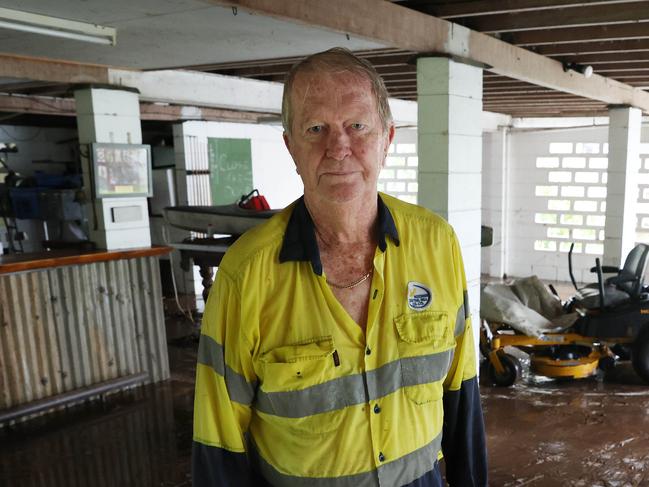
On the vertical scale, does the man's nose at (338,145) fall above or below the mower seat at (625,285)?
above

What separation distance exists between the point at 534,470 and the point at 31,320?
3910 millimetres

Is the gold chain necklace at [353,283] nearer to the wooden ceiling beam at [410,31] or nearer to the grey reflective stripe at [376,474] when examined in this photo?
the grey reflective stripe at [376,474]

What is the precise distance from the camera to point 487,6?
12.3 ft

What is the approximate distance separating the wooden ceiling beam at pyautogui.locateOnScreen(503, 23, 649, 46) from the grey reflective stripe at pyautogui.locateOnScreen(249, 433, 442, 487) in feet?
13.5

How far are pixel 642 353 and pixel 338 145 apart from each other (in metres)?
5.22

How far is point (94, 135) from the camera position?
506 cm

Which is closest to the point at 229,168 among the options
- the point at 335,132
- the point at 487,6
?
the point at 487,6

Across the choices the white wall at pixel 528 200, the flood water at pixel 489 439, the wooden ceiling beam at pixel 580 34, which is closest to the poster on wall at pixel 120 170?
the flood water at pixel 489 439

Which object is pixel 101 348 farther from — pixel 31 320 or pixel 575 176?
pixel 575 176

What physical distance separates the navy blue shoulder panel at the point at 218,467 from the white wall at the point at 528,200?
1166 centimetres

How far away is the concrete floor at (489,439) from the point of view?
12.2 ft

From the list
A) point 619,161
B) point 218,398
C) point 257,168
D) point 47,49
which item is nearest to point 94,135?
point 47,49

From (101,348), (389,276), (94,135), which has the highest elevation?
(94,135)

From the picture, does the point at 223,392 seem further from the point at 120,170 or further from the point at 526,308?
the point at 526,308
